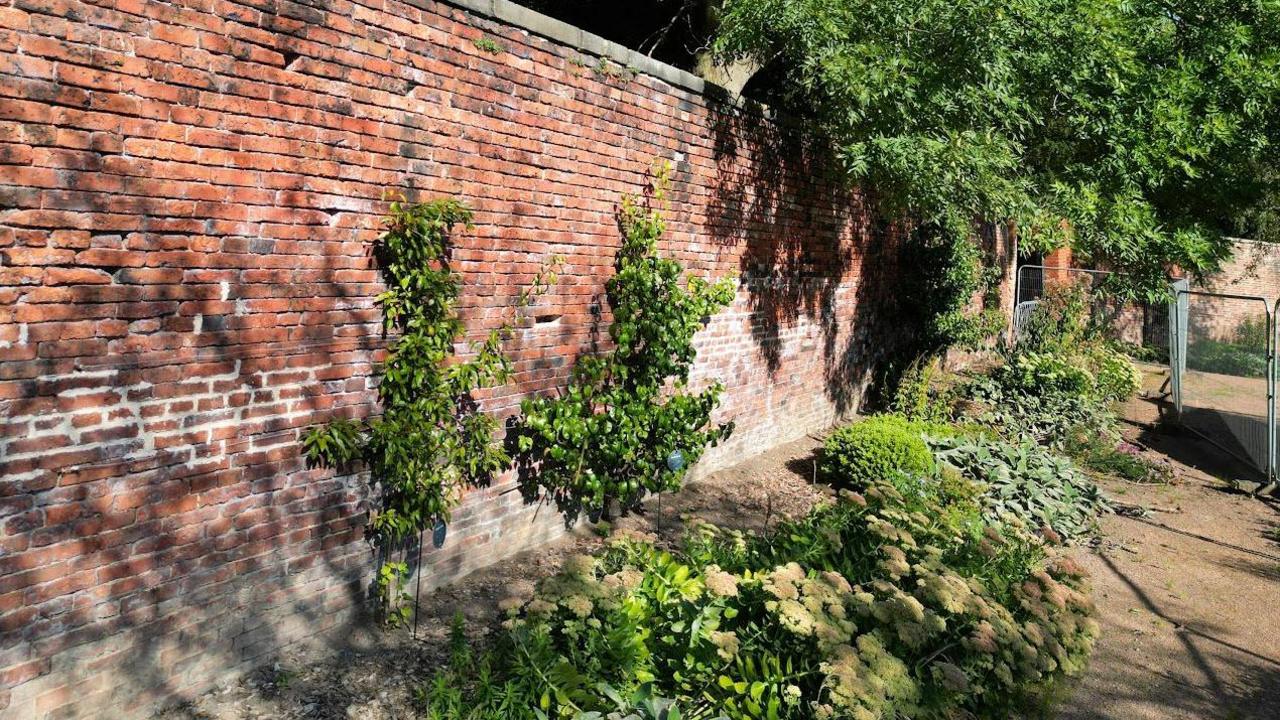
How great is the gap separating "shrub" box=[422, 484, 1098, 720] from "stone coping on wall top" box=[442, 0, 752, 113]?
3.17 meters

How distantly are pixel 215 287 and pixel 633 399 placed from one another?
10.6 feet

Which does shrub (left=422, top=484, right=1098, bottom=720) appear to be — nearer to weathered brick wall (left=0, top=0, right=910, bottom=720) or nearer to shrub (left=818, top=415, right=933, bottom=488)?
weathered brick wall (left=0, top=0, right=910, bottom=720)

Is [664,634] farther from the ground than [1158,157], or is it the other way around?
[1158,157]

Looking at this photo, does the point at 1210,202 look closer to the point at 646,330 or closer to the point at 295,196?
the point at 646,330

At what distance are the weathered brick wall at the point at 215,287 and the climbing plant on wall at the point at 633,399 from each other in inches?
13.8

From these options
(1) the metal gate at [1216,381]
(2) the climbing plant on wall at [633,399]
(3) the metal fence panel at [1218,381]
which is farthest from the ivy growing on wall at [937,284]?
(2) the climbing plant on wall at [633,399]

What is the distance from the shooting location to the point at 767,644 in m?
3.86

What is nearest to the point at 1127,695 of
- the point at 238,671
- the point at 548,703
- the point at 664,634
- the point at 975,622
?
the point at 975,622

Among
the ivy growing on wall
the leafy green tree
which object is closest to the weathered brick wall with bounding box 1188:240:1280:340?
the ivy growing on wall

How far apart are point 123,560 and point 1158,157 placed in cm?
969

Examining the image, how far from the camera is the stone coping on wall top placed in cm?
488

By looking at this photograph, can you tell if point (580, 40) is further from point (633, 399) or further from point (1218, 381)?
point (1218, 381)

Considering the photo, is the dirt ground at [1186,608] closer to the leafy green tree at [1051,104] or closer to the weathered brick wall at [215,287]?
the leafy green tree at [1051,104]

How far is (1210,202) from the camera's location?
1005cm
